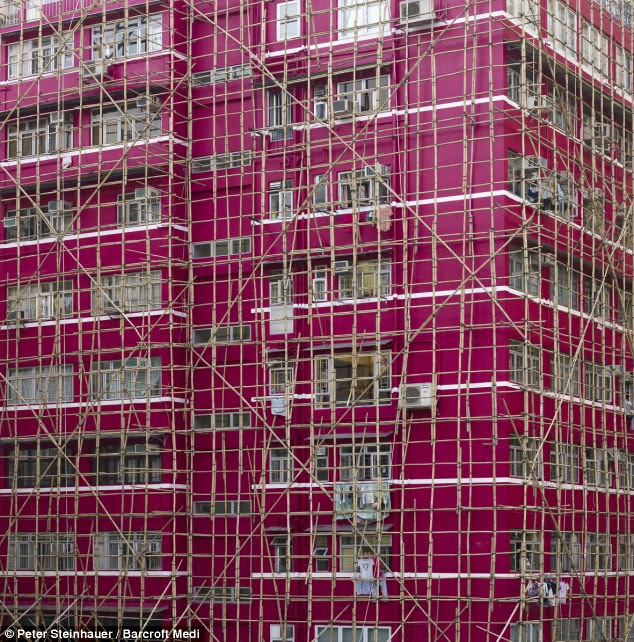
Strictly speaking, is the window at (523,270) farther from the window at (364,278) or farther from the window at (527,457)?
the window at (527,457)

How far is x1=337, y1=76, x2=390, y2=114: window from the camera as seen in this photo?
1747cm

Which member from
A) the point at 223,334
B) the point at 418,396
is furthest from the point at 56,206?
the point at 418,396

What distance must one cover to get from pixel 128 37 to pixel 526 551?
8891 millimetres

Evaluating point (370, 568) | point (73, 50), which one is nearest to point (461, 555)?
point (370, 568)

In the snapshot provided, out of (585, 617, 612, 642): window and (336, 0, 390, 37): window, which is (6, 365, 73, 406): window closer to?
(336, 0, 390, 37): window

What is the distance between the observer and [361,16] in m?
18.0

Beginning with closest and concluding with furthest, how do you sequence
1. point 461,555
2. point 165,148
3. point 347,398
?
point 461,555 < point 347,398 < point 165,148

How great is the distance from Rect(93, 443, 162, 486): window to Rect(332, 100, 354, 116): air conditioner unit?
4.89 m

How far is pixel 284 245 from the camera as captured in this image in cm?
1759

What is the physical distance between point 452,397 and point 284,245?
9.83ft

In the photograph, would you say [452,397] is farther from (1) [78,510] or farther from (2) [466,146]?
(1) [78,510]

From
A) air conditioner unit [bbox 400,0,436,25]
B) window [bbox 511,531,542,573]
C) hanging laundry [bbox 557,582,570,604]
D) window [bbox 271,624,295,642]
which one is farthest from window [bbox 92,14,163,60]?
hanging laundry [bbox 557,582,570,604]

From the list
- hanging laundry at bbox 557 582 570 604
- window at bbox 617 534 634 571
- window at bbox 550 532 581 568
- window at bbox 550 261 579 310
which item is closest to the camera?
hanging laundry at bbox 557 582 570 604

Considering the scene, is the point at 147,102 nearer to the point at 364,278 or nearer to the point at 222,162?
the point at 222,162
